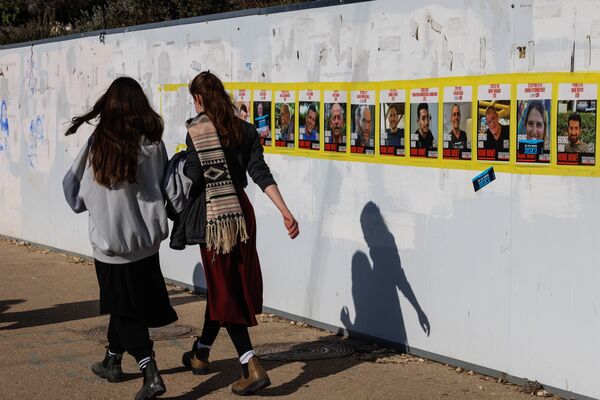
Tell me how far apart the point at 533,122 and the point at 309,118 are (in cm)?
239

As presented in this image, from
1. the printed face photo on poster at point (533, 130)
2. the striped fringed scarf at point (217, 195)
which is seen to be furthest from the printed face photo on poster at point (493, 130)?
the striped fringed scarf at point (217, 195)

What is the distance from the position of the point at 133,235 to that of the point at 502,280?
2.28m

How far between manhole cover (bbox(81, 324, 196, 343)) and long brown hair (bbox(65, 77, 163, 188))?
2.30 metres

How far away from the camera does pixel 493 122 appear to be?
675 cm

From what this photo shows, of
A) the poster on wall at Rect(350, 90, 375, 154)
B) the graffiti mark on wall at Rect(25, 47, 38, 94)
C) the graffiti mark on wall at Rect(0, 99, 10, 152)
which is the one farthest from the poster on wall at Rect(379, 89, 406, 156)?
the graffiti mark on wall at Rect(0, 99, 10, 152)

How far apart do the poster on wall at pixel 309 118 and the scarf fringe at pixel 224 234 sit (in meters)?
2.02

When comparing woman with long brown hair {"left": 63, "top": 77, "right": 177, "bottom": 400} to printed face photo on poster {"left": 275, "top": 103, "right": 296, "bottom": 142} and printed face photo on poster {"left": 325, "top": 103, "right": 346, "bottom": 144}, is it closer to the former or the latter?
printed face photo on poster {"left": 325, "top": 103, "right": 346, "bottom": 144}

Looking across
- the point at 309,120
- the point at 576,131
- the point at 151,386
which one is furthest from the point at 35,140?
the point at 576,131

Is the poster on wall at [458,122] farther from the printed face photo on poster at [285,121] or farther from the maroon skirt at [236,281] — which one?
the printed face photo on poster at [285,121]

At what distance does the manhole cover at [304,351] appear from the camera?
767 centimetres

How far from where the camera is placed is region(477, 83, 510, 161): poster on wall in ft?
21.9

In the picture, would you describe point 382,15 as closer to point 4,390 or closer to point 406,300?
point 406,300

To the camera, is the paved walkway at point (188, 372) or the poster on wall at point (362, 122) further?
the poster on wall at point (362, 122)

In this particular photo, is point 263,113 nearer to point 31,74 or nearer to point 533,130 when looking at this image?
point 533,130
